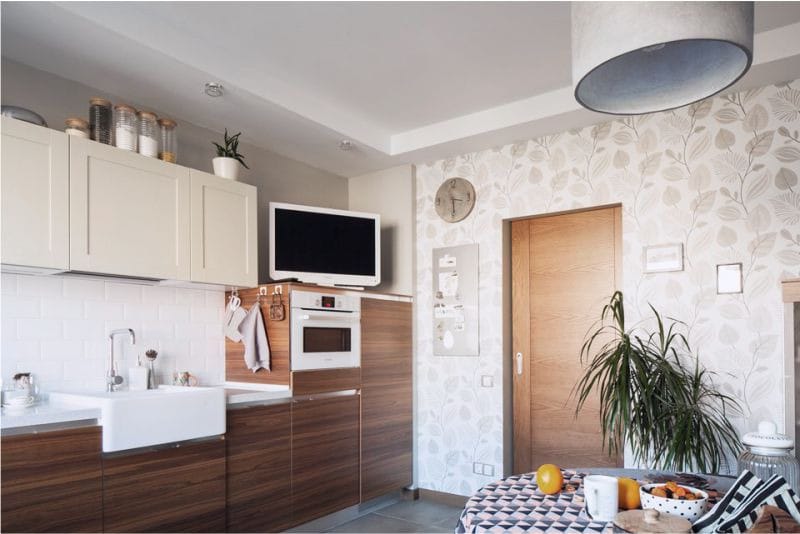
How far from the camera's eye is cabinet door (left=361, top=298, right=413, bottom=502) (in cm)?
402

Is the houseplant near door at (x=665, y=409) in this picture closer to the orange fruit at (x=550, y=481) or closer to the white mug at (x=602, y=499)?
the orange fruit at (x=550, y=481)

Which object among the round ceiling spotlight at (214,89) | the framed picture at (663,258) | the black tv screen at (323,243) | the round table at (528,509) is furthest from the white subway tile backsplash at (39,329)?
the framed picture at (663,258)

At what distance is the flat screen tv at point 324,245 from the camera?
389cm

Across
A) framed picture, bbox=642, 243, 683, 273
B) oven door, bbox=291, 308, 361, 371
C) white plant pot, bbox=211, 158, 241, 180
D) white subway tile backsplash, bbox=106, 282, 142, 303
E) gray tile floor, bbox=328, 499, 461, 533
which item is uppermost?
white plant pot, bbox=211, 158, 241, 180

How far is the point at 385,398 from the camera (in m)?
4.21

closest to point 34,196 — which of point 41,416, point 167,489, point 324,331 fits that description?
point 41,416

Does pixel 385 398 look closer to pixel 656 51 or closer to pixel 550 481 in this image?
pixel 550 481

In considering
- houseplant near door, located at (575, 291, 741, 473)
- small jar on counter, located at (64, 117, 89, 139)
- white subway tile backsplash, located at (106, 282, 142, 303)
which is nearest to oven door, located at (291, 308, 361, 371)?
white subway tile backsplash, located at (106, 282, 142, 303)

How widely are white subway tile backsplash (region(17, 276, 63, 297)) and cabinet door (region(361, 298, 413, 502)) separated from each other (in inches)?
73.8

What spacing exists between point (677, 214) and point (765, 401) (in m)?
1.13

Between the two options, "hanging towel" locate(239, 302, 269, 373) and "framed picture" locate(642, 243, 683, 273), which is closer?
"framed picture" locate(642, 243, 683, 273)

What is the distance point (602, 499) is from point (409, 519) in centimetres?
280

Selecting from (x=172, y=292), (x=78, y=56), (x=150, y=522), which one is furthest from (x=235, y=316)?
(x=78, y=56)

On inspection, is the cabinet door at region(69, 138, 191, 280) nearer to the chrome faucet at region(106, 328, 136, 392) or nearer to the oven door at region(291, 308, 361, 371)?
the chrome faucet at region(106, 328, 136, 392)
